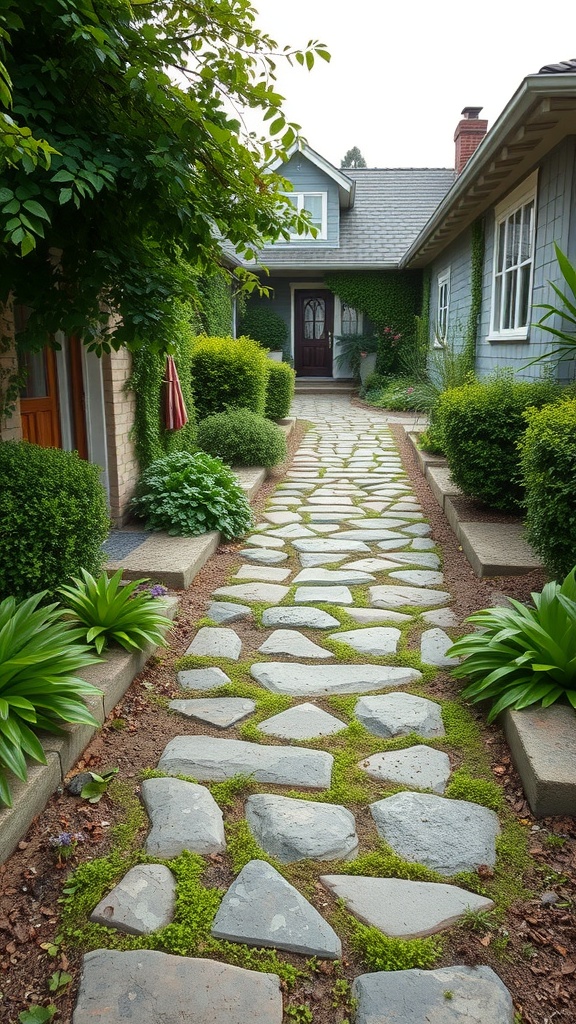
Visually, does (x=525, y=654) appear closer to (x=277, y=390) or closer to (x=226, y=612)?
(x=226, y=612)

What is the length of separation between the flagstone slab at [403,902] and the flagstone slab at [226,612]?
2186 millimetres

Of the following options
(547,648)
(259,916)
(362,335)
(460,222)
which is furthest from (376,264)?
(259,916)

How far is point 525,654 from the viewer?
3020 mm

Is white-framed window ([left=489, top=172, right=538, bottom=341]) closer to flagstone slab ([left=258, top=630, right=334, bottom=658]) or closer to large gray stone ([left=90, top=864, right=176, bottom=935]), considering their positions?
flagstone slab ([left=258, top=630, right=334, bottom=658])

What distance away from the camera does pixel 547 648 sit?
297 cm

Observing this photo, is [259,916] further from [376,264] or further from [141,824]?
[376,264]

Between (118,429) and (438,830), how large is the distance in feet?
14.2

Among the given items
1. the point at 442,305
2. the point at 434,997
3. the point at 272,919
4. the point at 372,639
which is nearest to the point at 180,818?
the point at 272,919

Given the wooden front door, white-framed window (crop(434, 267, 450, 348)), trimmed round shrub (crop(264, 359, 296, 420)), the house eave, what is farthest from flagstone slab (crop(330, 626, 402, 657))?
the wooden front door

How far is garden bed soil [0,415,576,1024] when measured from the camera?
1832 mm

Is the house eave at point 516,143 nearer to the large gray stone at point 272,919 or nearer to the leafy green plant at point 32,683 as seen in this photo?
the leafy green plant at point 32,683

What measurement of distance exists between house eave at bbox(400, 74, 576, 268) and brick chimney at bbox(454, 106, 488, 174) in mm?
8145

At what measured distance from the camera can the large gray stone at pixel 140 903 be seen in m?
2.01

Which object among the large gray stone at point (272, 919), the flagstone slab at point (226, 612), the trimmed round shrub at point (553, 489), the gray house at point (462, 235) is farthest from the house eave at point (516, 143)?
the large gray stone at point (272, 919)
